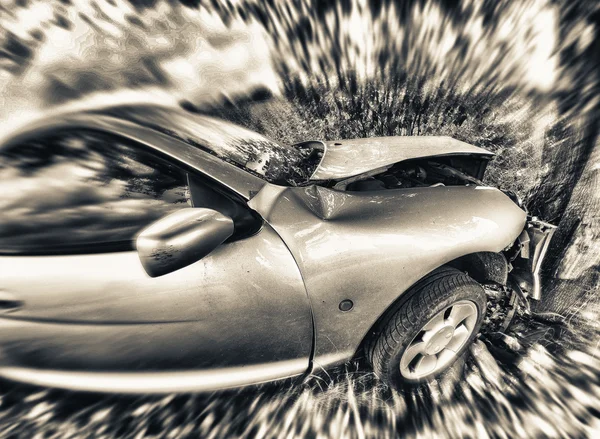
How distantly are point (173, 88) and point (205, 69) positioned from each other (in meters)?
0.47

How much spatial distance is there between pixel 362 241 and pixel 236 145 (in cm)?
94

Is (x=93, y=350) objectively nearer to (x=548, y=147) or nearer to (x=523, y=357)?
(x=523, y=357)

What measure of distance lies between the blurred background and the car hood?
3.51 ft

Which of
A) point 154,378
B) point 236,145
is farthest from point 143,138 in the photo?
point 154,378

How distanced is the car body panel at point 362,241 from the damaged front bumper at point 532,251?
0.88ft

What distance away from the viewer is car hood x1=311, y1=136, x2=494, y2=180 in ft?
4.99

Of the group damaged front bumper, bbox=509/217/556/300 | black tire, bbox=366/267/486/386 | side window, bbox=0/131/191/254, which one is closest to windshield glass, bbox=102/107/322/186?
side window, bbox=0/131/191/254

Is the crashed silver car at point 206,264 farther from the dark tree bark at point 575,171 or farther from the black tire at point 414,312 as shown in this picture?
the dark tree bark at point 575,171

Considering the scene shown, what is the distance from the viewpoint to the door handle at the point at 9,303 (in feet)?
3.26

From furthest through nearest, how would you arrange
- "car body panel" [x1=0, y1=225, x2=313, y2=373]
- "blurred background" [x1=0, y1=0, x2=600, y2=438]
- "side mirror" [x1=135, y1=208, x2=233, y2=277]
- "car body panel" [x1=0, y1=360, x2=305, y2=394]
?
"blurred background" [x1=0, y1=0, x2=600, y2=438] < "car body panel" [x1=0, y1=360, x2=305, y2=394] < "car body panel" [x1=0, y1=225, x2=313, y2=373] < "side mirror" [x1=135, y1=208, x2=233, y2=277]

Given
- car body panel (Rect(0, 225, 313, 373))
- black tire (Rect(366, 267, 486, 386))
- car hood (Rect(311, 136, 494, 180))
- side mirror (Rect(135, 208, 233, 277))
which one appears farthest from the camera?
car hood (Rect(311, 136, 494, 180))

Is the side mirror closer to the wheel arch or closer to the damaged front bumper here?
the wheel arch

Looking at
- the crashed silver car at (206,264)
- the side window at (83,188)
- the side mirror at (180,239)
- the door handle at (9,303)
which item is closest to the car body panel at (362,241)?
the crashed silver car at (206,264)

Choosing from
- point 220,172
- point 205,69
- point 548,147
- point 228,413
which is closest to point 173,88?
point 205,69
